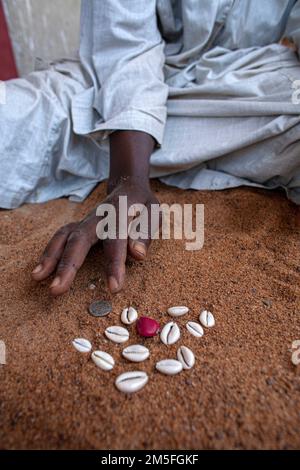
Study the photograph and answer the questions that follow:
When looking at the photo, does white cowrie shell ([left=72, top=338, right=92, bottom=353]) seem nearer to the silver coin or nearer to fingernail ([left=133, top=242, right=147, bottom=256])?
the silver coin

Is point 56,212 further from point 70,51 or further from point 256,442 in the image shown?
point 70,51

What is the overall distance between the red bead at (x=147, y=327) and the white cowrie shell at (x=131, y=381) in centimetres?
9

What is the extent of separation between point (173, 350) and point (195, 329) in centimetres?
6

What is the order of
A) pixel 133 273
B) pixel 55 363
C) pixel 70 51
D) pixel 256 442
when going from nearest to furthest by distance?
pixel 256 442, pixel 55 363, pixel 133 273, pixel 70 51

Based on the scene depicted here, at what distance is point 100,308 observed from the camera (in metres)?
0.73

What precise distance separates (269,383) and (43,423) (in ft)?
1.17

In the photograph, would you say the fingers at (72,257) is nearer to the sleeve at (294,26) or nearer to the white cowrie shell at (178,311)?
the white cowrie shell at (178,311)

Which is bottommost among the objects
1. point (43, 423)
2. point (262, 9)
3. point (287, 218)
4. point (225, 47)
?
point (287, 218)

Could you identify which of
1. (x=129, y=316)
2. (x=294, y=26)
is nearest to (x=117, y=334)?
(x=129, y=316)

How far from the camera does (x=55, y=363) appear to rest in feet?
2.03

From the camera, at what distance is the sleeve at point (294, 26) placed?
104 cm

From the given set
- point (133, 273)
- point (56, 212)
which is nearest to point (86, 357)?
point (133, 273)

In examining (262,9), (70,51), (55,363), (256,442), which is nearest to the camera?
(256,442)

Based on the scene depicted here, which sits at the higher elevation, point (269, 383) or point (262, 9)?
point (262, 9)
